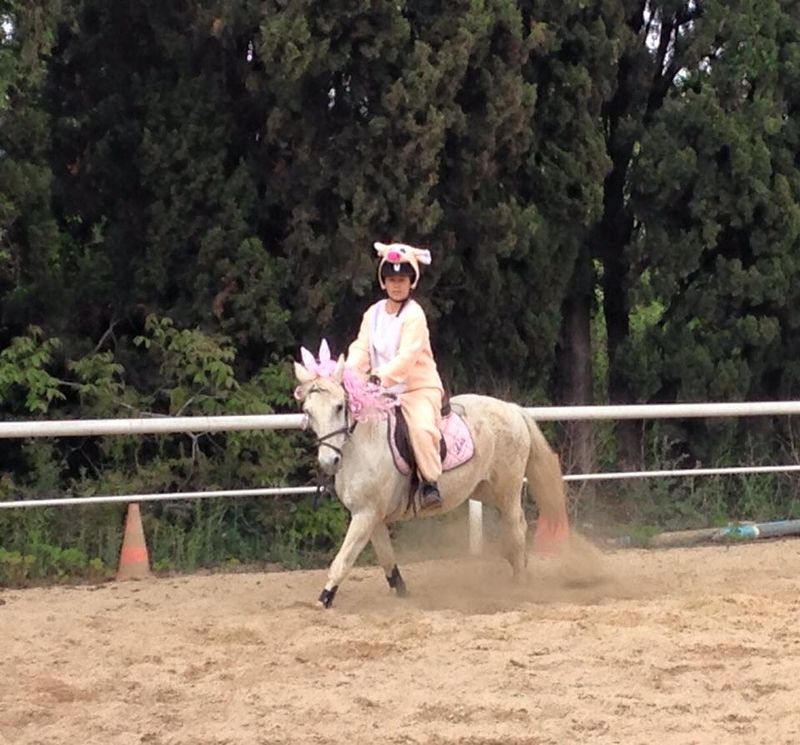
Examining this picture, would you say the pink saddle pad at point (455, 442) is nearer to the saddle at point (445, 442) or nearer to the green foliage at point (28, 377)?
the saddle at point (445, 442)

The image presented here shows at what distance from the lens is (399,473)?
8.64 metres

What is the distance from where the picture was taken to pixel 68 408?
40.5 feet

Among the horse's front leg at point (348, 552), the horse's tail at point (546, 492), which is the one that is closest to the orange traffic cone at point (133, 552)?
the horse's front leg at point (348, 552)

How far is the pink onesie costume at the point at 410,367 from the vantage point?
8.46 metres

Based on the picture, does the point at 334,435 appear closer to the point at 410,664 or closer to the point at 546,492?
the point at 410,664

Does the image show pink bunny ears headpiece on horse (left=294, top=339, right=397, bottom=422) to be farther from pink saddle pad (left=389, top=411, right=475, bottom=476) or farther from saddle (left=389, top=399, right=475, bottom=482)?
pink saddle pad (left=389, top=411, right=475, bottom=476)

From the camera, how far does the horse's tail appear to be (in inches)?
386

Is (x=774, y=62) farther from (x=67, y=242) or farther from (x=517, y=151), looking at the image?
(x=67, y=242)

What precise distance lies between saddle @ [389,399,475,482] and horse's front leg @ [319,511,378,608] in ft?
1.30

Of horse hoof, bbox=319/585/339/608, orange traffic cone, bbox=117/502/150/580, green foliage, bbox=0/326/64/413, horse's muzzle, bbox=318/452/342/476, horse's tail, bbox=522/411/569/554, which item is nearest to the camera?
horse's muzzle, bbox=318/452/342/476

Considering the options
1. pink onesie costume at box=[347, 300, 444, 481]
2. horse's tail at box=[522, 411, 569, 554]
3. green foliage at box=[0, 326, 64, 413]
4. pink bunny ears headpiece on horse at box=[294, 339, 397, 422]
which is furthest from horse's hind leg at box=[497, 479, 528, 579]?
green foliage at box=[0, 326, 64, 413]

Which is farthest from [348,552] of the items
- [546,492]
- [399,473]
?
[546,492]

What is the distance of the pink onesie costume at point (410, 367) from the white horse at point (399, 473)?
0.20 metres

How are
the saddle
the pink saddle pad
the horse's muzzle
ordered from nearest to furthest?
the horse's muzzle → the saddle → the pink saddle pad
